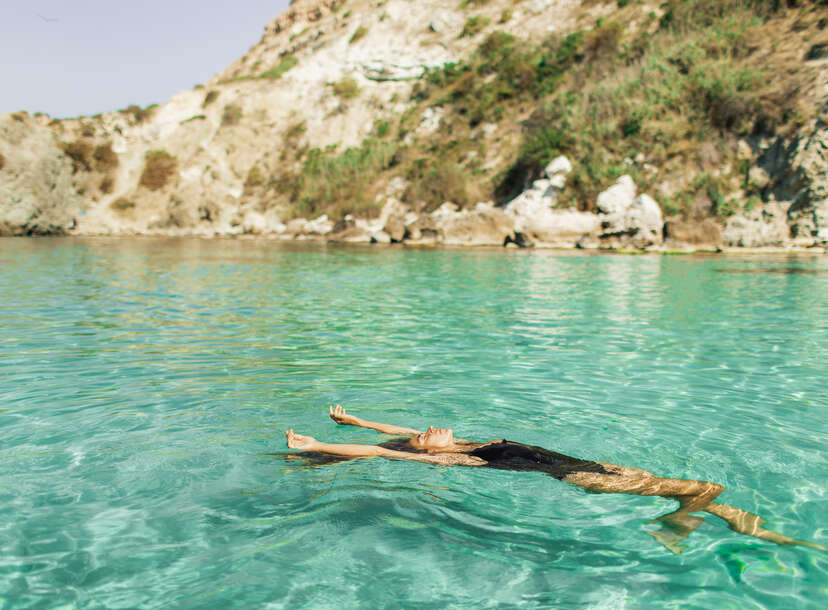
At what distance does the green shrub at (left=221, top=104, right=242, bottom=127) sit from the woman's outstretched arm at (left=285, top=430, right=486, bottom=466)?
5390cm

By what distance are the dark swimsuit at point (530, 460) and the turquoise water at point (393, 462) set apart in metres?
0.15

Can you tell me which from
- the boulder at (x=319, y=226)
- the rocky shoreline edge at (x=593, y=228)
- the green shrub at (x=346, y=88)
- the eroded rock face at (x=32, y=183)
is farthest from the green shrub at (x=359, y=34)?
the rocky shoreline edge at (x=593, y=228)

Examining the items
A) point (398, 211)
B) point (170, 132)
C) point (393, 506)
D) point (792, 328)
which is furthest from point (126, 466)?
point (170, 132)

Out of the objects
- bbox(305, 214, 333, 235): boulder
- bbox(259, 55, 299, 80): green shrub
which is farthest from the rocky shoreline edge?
bbox(259, 55, 299, 80): green shrub

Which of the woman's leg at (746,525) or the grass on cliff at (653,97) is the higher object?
the grass on cliff at (653,97)

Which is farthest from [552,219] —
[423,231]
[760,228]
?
[760,228]

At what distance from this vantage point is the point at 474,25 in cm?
4766

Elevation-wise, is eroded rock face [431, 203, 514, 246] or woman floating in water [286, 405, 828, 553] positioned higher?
eroded rock face [431, 203, 514, 246]

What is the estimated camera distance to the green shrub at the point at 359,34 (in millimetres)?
53312

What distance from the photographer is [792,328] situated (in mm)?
7746

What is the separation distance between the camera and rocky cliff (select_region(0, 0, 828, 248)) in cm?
2366

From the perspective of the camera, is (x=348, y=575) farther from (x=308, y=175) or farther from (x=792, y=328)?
(x=308, y=175)

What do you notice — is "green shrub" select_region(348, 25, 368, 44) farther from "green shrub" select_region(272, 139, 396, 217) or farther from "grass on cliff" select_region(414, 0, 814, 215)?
"grass on cliff" select_region(414, 0, 814, 215)

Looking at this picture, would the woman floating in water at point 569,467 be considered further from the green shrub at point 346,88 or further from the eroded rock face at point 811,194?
the green shrub at point 346,88
